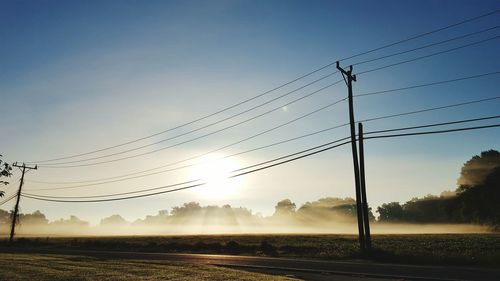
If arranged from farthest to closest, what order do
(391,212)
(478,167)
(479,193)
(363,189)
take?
(391,212)
(478,167)
(479,193)
(363,189)

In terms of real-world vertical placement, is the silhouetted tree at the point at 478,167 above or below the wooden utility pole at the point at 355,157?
above

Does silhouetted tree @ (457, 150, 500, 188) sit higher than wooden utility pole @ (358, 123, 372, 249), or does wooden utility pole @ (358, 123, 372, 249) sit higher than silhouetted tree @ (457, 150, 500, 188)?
silhouetted tree @ (457, 150, 500, 188)

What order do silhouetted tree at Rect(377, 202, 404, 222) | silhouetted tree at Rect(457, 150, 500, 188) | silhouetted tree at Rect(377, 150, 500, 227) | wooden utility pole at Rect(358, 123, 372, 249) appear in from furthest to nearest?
silhouetted tree at Rect(377, 202, 404, 222)
silhouetted tree at Rect(457, 150, 500, 188)
silhouetted tree at Rect(377, 150, 500, 227)
wooden utility pole at Rect(358, 123, 372, 249)

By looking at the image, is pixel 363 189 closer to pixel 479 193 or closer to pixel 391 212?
pixel 479 193

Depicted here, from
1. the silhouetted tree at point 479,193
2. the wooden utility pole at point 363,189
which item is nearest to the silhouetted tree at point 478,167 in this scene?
the silhouetted tree at point 479,193

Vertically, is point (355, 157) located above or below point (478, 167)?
below

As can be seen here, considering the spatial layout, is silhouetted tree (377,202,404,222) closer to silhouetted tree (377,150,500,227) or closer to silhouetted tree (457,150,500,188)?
silhouetted tree (377,150,500,227)

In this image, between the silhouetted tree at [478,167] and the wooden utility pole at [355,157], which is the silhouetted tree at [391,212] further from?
the wooden utility pole at [355,157]

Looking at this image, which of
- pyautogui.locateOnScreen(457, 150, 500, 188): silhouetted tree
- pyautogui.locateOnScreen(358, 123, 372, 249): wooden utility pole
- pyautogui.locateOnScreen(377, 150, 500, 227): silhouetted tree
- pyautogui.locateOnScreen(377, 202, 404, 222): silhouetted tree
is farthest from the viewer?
pyautogui.locateOnScreen(377, 202, 404, 222): silhouetted tree

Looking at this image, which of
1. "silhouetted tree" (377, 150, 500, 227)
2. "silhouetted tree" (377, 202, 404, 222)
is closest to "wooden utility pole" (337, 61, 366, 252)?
"silhouetted tree" (377, 150, 500, 227)

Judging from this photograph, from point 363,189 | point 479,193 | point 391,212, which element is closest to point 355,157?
point 363,189

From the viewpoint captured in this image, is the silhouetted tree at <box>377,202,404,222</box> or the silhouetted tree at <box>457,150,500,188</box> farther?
the silhouetted tree at <box>377,202,404,222</box>

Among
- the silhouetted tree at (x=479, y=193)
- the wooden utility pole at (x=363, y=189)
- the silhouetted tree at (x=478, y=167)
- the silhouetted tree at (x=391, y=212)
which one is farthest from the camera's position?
the silhouetted tree at (x=391, y=212)

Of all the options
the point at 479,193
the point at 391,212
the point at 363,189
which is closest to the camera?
the point at 363,189
